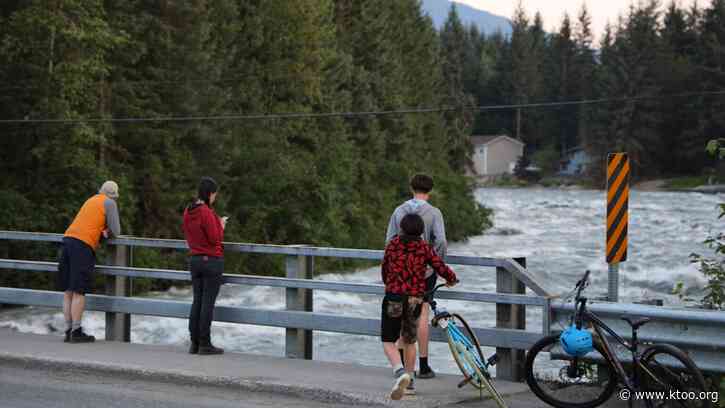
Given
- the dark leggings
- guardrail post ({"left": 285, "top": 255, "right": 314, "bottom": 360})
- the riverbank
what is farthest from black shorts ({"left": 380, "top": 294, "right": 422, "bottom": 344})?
the riverbank

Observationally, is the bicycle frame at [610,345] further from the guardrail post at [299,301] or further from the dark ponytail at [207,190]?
the dark ponytail at [207,190]

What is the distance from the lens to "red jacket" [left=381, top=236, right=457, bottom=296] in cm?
896

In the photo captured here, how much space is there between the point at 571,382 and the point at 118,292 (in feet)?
17.3

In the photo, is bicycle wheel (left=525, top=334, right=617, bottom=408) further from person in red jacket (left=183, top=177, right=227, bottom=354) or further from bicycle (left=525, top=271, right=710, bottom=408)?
person in red jacket (left=183, top=177, right=227, bottom=354)

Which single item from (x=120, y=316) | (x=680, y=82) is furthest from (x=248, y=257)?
(x=680, y=82)

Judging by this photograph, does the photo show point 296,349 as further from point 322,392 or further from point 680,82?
point 680,82

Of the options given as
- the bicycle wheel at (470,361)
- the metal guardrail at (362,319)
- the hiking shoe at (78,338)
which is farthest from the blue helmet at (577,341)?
the hiking shoe at (78,338)

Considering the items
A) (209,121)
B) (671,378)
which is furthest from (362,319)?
(209,121)

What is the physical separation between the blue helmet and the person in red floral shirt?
1.08 m

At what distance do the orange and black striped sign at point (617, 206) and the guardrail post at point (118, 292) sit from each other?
5.15 metres

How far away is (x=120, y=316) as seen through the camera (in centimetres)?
1223

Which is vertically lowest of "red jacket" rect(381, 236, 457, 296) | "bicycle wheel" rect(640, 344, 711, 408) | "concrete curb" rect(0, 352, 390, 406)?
"concrete curb" rect(0, 352, 390, 406)

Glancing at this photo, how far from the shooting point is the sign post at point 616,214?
33.1 feet

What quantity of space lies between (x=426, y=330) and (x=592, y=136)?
112 m
